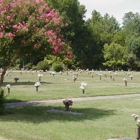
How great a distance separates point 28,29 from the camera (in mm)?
13336

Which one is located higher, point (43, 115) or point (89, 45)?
point (89, 45)

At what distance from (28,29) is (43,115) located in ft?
11.3

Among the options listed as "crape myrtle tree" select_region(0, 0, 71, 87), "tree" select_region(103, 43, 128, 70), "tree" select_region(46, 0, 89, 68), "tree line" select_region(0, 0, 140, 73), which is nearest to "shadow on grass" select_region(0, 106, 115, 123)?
"crape myrtle tree" select_region(0, 0, 71, 87)

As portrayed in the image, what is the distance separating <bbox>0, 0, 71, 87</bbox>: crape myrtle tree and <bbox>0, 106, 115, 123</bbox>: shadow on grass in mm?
2306

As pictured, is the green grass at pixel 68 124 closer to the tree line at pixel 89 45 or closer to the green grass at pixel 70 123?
the green grass at pixel 70 123

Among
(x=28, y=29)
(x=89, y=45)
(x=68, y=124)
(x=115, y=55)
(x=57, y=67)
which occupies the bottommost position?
(x=68, y=124)

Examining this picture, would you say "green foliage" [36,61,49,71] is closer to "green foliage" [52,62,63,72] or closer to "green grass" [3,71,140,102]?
"green foliage" [52,62,63,72]

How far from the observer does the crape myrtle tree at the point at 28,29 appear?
43.3 ft

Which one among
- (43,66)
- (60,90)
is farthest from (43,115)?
(43,66)

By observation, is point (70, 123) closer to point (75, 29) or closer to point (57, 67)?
point (57, 67)

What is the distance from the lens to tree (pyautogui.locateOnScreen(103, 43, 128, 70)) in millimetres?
75562

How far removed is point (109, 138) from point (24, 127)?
2857 mm

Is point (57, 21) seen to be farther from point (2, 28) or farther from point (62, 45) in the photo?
point (2, 28)

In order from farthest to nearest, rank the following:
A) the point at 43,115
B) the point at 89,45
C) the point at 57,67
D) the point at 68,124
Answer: the point at 89,45, the point at 57,67, the point at 43,115, the point at 68,124
